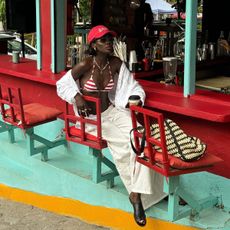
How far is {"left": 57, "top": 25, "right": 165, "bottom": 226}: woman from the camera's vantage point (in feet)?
12.9

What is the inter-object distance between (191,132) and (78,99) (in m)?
0.96

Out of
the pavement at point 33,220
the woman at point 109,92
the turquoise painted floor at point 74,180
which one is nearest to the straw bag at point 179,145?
the woman at point 109,92

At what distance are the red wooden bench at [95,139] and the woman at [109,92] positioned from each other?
7 cm

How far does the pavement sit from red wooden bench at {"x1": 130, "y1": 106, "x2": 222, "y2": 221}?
75cm

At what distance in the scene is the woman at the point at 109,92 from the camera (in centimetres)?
392

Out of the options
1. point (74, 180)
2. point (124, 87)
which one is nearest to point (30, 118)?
point (74, 180)

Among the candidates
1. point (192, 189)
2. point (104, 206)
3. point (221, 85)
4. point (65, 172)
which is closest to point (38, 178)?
point (65, 172)

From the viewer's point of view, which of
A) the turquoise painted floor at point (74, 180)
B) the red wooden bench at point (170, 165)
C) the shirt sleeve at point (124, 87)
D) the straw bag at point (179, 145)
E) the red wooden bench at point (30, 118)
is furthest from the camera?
the red wooden bench at point (30, 118)

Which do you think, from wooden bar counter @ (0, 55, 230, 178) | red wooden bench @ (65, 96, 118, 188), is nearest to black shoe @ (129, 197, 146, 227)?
red wooden bench @ (65, 96, 118, 188)

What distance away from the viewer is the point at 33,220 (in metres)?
4.25

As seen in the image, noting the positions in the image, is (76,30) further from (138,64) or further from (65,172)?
(65,172)

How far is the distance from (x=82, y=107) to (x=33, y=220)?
103 cm

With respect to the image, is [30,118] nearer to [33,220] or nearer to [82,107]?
[82,107]

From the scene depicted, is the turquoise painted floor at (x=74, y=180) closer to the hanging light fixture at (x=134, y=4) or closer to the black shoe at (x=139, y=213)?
the black shoe at (x=139, y=213)
